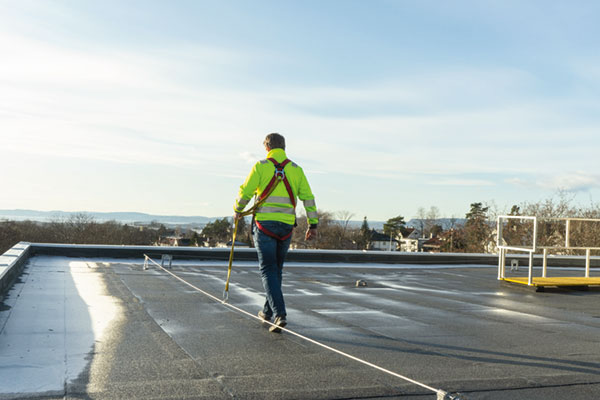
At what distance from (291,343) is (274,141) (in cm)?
221

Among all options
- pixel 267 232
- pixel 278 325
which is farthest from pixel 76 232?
pixel 278 325

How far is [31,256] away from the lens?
14891 millimetres

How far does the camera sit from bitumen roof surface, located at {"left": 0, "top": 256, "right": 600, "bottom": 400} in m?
4.21

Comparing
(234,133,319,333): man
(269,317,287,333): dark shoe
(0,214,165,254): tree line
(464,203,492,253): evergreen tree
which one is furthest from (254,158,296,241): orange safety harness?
(0,214,165,254): tree line

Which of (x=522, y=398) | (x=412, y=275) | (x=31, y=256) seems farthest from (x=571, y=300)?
(x=31, y=256)

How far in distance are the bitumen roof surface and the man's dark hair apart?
6.40 feet

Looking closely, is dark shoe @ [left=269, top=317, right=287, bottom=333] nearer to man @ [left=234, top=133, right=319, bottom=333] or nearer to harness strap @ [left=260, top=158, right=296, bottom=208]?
man @ [left=234, top=133, right=319, bottom=333]

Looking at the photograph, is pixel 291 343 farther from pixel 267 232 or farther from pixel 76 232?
pixel 76 232

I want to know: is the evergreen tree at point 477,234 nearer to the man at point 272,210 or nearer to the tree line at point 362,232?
the tree line at point 362,232

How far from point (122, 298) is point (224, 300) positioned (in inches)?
57.6

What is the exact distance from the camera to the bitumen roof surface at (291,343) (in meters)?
4.21

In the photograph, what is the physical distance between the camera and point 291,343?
5688 millimetres

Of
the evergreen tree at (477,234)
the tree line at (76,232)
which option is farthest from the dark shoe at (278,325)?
the tree line at (76,232)

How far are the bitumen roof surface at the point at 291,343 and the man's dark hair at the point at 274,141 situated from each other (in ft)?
6.40
